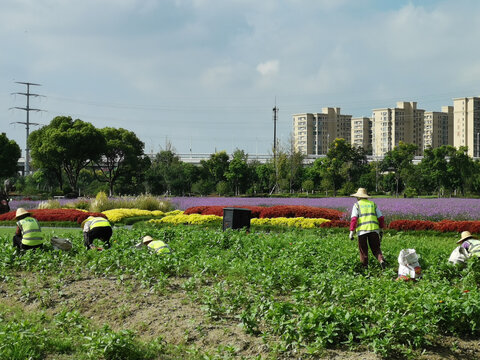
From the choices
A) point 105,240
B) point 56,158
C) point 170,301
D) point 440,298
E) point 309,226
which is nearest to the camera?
point 440,298

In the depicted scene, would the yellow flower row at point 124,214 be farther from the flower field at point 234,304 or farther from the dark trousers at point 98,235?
the flower field at point 234,304

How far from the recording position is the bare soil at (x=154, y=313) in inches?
222

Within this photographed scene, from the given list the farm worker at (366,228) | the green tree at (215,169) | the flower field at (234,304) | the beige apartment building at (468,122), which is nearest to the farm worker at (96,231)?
the flower field at (234,304)

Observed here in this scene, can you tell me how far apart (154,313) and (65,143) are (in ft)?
131

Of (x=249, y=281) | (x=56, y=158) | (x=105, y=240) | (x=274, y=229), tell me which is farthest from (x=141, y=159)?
(x=249, y=281)

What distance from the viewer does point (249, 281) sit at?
7848mm

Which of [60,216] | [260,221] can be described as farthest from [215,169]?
[260,221]

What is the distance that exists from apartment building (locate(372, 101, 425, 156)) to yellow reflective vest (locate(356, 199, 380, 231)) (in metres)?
99.5

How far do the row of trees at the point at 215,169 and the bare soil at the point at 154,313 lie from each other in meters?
37.4

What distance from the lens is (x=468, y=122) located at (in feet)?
335

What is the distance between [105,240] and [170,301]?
190 inches

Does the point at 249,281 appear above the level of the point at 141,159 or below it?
below

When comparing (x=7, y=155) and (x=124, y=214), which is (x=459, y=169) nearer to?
(x=124, y=214)

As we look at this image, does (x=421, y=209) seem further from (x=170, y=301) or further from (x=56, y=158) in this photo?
(x=56, y=158)
